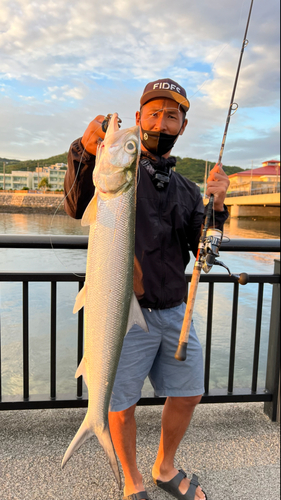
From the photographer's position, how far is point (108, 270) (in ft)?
4.32

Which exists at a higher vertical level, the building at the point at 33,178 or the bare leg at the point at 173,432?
the building at the point at 33,178

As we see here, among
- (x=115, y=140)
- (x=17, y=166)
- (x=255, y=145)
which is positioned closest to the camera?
(x=115, y=140)

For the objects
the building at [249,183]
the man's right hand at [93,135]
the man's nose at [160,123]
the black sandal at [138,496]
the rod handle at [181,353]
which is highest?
the man's nose at [160,123]

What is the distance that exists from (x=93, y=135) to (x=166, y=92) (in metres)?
0.64

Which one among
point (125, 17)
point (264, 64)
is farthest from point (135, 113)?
point (264, 64)

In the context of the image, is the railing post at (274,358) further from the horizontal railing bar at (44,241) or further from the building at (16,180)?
the building at (16,180)

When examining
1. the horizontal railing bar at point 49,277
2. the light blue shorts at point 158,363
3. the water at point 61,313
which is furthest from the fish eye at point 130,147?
the horizontal railing bar at point 49,277

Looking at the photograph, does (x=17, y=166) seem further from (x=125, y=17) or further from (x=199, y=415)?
(x=199, y=415)

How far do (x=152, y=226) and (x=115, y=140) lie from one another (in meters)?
0.68

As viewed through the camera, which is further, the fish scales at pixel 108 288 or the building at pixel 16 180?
the building at pixel 16 180

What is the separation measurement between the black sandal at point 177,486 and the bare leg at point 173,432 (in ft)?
0.05

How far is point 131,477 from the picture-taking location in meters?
1.95

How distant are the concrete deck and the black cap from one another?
7.17ft

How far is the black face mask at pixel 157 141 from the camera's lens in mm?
1788
